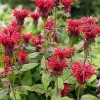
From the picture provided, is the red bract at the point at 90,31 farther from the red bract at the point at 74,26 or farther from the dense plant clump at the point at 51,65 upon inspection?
the red bract at the point at 74,26

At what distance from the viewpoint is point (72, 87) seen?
1.61 m

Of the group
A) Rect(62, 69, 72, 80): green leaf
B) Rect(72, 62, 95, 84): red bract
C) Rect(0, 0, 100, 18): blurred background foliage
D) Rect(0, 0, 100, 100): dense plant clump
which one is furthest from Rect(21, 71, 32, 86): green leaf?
Rect(0, 0, 100, 18): blurred background foliage

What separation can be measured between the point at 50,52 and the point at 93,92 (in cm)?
30

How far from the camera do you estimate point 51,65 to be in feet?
4.21

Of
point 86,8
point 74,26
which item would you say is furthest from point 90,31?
point 86,8

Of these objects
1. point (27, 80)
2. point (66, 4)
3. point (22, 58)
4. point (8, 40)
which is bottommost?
point (27, 80)

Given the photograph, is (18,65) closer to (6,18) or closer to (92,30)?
(92,30)

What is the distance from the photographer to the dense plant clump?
4.26 feet

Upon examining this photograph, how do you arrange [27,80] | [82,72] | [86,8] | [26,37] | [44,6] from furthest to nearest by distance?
1. [86,8]
2. [26,37]
3. [27,80]
4. [44,6]
5. [82,72]

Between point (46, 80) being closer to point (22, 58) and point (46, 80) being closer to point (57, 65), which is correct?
point (57, 65)

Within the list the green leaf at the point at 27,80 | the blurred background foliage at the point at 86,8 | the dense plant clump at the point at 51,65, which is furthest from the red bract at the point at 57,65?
the blurred background foliage at the point at 86,8

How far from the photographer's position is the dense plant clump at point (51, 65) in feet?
4.26

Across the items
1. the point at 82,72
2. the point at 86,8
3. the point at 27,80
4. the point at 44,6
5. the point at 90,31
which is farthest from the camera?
the point at 86,8

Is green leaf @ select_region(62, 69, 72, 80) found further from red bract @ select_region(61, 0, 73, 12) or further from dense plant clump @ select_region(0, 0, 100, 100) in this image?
red bract @ select_region(61, 0, 73, 12)
